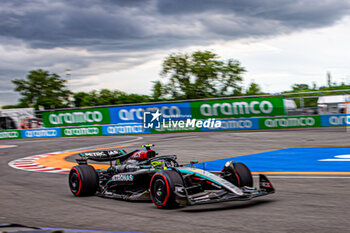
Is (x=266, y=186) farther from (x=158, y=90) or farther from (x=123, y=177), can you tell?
(x=158, y=90)

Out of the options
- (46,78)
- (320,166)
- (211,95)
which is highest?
(46,78)

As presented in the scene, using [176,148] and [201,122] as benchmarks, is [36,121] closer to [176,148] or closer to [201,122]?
[201,122]

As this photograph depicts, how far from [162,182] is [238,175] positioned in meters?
1.37

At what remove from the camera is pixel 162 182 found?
235 inches

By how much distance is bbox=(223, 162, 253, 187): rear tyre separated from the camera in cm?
646

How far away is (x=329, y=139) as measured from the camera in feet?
55.2

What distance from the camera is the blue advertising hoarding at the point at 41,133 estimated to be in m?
30.0

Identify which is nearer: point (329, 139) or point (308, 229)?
point (308, 229)

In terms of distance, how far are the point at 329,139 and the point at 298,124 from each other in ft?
21.8

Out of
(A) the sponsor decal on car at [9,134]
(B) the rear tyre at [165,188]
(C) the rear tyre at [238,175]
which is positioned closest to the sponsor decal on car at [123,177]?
(B) the rear tyre at [165,188]

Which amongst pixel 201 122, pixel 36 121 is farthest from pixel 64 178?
pixel 36 121

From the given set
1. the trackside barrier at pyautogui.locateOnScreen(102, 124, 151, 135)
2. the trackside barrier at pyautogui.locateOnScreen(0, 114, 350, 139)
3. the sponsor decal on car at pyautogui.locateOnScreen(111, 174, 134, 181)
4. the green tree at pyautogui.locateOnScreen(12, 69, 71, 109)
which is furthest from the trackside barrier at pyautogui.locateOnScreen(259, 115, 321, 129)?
the green tree at pyautogui.locateOnScreen(12, 69, 71, 109)

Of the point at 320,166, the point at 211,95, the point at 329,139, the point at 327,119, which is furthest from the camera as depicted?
the point at 211,95

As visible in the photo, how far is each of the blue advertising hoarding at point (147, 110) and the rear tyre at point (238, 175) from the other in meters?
19.4
